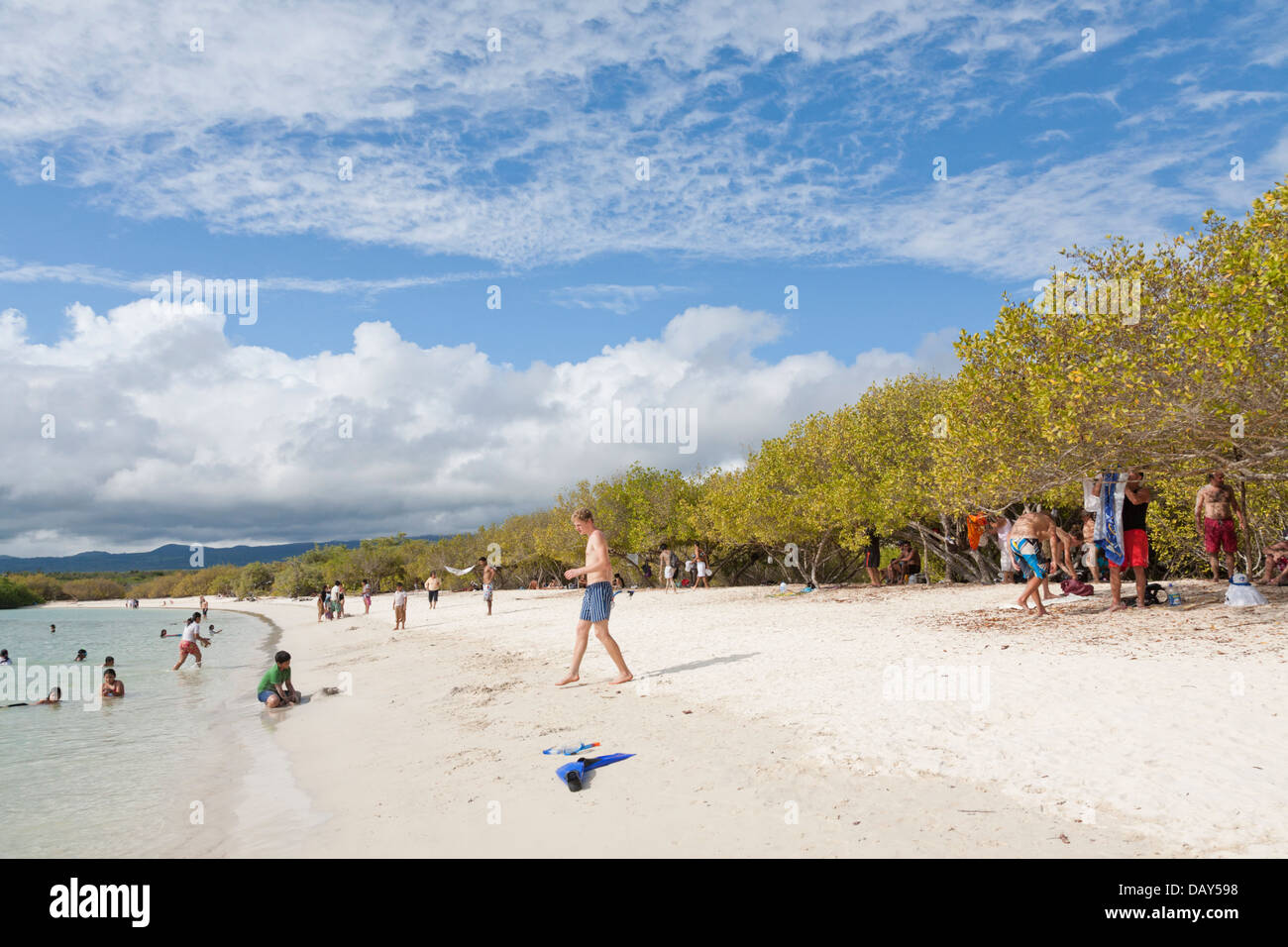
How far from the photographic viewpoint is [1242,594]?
12.5m

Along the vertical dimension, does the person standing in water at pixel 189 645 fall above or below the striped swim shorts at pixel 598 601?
below

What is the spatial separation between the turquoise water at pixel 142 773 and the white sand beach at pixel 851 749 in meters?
0.45

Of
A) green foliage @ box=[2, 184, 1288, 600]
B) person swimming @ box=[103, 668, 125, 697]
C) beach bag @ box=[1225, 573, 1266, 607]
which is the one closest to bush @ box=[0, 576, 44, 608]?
person swimming @ box=[103, 668, 125, 697]

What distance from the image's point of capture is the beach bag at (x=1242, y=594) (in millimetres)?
12414

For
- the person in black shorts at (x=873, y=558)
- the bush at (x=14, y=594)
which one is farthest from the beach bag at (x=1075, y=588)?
the bush at (x=14, y=594)

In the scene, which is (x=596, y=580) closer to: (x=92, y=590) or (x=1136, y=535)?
(x=1136, y=535)

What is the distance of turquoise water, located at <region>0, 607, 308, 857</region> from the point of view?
6.93 m

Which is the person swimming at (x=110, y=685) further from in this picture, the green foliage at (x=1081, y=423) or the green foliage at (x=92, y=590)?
the green foliage at (x=92, y=590)

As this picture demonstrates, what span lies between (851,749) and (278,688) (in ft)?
36.0

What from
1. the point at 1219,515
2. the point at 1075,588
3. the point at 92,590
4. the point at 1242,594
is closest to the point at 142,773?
the point at 1075,588

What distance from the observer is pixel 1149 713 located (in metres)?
6.78
